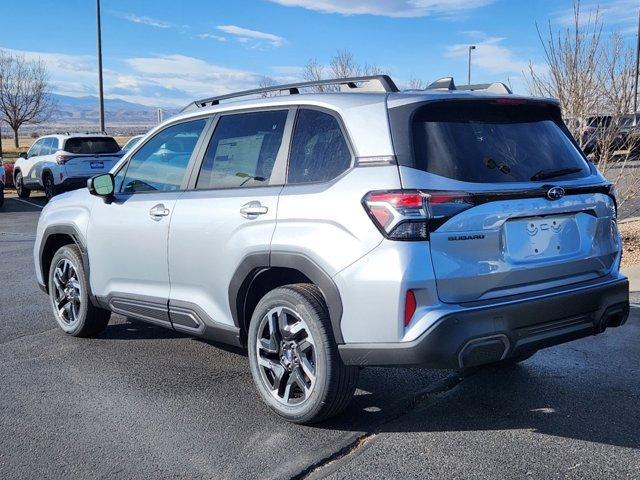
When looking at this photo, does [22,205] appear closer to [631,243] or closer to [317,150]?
[631,243]

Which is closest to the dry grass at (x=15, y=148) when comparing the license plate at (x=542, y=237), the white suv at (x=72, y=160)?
the white suv at (x=72, y=160)

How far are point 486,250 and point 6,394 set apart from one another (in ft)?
10.2

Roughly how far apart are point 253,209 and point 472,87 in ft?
5.13

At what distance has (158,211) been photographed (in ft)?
15.9

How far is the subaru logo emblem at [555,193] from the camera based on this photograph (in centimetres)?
377

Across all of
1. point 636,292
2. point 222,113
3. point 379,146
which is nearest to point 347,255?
point 379,146

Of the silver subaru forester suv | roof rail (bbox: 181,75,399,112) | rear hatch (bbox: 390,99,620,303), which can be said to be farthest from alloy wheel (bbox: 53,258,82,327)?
rear hatch (bbox: 390,99,620,303)

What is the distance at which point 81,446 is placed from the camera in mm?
3750

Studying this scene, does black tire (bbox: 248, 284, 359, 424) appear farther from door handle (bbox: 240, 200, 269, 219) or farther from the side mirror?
the side mirror

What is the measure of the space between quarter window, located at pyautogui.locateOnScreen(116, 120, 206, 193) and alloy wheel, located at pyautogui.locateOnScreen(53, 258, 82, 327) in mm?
965

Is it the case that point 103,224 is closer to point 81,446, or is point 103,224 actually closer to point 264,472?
point 81,446

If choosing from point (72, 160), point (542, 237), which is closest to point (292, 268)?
point (542, 237)

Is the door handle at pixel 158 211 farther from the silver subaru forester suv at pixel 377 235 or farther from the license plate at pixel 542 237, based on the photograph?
the license plate at pixel 542 237

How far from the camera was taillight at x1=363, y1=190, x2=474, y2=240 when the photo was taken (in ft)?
11.2
